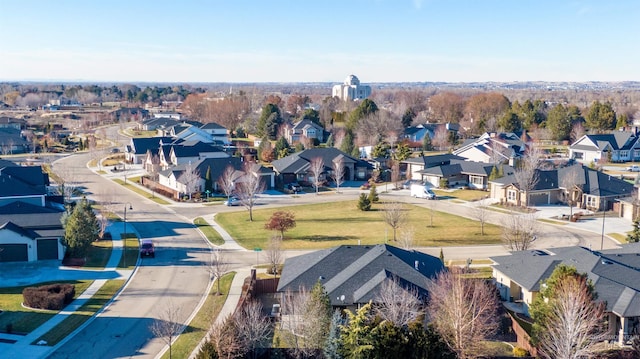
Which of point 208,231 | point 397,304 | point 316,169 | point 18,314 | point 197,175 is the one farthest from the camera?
point 316,169

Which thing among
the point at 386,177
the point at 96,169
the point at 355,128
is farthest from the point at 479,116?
the point at 96,169

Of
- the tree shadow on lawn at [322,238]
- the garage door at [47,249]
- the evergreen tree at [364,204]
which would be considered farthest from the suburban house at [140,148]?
the garage door at [47,249]

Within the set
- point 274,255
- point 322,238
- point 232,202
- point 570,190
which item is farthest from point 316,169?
point 274,255

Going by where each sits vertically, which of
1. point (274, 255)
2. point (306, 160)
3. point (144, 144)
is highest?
point (144, 144)

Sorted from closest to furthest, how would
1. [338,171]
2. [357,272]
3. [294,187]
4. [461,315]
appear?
[461,315] < [357,272] < [294,187] < [338,171]

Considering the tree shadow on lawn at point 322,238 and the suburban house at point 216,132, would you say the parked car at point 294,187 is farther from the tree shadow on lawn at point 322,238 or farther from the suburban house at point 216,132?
the suburban house at point 216,132

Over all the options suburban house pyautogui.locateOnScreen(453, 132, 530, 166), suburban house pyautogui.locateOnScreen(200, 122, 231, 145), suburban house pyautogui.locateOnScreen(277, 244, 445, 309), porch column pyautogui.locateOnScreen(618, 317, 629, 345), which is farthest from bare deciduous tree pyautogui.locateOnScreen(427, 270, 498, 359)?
suburban house pyautogui.locateOnScreen(200, 122, 231, 145)

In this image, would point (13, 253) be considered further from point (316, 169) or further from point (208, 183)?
point (316, 169)
